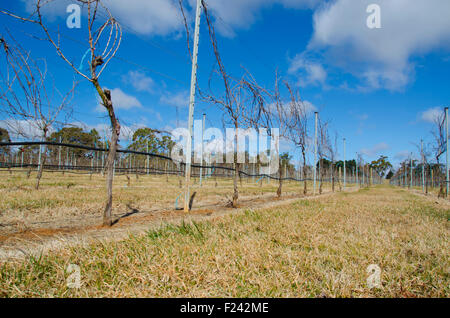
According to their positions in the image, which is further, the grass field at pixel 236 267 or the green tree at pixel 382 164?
the green tree at pixel 382 164

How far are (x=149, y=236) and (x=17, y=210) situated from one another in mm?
3280

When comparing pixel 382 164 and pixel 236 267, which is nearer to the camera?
pixel 236 267

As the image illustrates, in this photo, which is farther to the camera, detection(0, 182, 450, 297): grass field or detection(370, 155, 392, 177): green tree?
detection(370, 155, 392, 177): green tree

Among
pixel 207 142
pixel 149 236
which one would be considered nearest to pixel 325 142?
pixel 207 142

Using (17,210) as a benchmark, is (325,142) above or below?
above

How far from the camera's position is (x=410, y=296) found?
4.30 feet

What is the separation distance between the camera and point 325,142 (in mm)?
15172

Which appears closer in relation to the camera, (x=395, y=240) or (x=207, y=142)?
(x=395, y=240)
